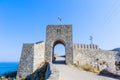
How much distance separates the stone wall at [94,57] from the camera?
830 inches

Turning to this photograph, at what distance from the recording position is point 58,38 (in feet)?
68.2

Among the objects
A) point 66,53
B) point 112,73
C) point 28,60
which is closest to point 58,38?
point 66,53

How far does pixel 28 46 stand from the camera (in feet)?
59.7

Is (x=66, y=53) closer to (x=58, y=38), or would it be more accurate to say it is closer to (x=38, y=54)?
(x=58, y=38)

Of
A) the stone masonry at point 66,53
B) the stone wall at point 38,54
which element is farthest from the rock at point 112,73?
the stone wall at point 38,54

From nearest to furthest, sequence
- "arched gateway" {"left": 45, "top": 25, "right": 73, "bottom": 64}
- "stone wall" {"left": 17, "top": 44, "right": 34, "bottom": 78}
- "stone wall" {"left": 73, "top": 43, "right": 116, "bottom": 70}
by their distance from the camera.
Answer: "stone wall" {"left": 17, "top": 44, "right": 34, "bottom": 78} < "arched gateway" {"left": 45, "top": 25, "right": 73, "bottom": 64} < "stone wall" {"left": 73, "top": 43, "right": 116, "bottom": 70}

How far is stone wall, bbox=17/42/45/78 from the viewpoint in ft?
57.4

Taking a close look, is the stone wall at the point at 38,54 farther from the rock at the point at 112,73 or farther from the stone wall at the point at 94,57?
the rock at the point at 112,73

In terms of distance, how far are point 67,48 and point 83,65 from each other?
3071 mm

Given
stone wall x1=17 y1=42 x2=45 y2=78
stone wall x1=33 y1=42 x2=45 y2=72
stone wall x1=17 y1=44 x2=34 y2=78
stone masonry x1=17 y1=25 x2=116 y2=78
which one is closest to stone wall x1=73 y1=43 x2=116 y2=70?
stone masonry x1=17 y1=25 x2=116 y2=78

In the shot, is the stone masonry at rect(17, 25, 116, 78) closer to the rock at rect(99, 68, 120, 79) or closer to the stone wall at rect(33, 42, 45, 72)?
the stone wall at rect(33, 42, 45, 72)

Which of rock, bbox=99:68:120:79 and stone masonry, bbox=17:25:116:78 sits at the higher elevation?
stone masonry, bbox=17:25:116:78

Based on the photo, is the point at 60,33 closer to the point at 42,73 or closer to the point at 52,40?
the point at 52,40

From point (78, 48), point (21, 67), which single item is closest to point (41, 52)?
point (21, 67)
